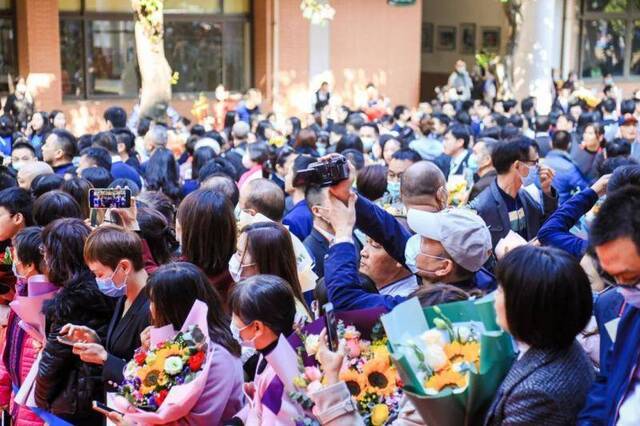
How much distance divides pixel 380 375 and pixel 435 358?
1.45 feet

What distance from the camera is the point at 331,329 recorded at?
324cm

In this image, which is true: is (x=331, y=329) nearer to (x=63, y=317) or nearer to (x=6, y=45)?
(x=63, y=317)

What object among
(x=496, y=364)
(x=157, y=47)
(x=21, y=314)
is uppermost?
(x=157, y=47)

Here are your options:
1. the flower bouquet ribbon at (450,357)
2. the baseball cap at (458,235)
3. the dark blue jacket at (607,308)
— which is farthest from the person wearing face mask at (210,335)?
the dark blue jacket at (607,308)

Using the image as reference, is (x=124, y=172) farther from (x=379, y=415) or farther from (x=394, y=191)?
(x=379, y=415)

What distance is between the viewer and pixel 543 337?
9.20 feet

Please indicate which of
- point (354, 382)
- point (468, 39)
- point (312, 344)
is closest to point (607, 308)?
point (354, 382)

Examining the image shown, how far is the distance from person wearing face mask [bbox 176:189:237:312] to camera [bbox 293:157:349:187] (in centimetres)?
96

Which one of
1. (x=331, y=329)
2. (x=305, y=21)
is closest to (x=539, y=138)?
(x=331, y=329)

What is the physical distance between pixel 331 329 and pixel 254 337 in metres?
0.53

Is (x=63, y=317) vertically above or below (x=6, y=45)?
below

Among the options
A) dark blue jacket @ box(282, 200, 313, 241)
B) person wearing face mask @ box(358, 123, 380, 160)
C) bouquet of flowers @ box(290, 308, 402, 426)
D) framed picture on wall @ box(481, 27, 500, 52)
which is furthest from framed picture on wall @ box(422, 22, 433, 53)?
bouquet of flowers @ box(290, 308, 402, 426)

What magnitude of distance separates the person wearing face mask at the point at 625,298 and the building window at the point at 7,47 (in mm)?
16910

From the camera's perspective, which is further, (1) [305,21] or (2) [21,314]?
(1) [305,21]
